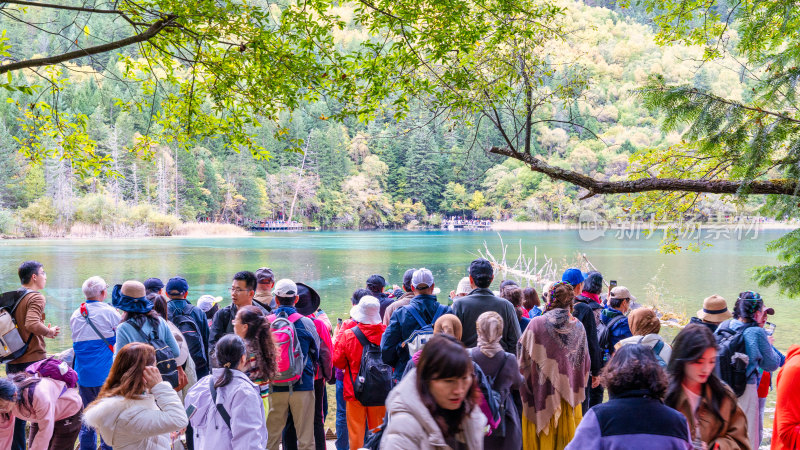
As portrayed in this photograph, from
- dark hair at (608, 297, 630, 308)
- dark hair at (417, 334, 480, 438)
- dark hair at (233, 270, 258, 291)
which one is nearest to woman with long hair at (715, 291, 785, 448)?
dark hair at (608, 297, 630, 308)

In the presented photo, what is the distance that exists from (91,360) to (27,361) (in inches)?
16.3

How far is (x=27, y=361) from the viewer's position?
12.3 feet

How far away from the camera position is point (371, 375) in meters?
3.75

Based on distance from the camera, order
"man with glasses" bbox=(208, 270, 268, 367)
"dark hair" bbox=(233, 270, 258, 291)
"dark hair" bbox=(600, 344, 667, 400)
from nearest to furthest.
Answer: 1. "dark hair" bbox=(600, 344, 667, 400)
2. "man with glasses" bbox=(208, 270, 268, 367)
3. "dark hair" bbox=(233, 270, 258, 291)

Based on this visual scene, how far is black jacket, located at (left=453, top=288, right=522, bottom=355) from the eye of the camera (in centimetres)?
348

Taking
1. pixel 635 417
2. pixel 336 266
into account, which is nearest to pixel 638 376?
pixel 635 417

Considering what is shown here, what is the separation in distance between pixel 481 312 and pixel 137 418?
207 centimetres

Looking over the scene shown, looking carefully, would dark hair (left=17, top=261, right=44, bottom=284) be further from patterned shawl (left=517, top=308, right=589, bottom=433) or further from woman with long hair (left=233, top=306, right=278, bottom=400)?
patterned shawl (left=517, top=308, right=589, bottom=433)

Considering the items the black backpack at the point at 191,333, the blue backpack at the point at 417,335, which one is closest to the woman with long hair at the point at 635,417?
the blue backpack at the point at 417,335

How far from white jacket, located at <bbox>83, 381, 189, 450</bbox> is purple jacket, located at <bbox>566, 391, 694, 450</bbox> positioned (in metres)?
1.75

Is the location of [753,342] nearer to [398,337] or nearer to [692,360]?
[692,360]

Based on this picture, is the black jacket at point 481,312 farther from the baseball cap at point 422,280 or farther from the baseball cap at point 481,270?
the baseball cap at point 422,280

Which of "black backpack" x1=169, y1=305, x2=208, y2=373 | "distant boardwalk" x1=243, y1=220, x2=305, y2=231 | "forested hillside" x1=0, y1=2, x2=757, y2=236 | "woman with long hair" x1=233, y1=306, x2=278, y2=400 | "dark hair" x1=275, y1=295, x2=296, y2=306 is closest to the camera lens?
"woman with long hair" x1=233, y1=306, x2=278, y2=400

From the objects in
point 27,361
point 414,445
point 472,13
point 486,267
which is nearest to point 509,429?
point 486,267
